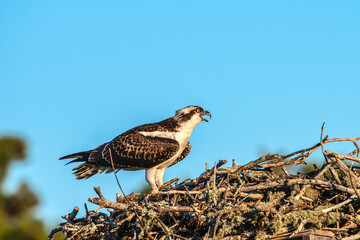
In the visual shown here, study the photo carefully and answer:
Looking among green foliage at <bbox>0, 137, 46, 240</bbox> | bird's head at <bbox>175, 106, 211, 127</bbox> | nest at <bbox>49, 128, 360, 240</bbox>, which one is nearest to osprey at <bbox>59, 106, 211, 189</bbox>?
bird's head at <bbox>175, 106, 211, 127</bbox>

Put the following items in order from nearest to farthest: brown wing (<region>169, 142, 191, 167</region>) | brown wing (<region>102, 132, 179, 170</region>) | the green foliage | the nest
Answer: the nest < brown wing (<region>102, 132, 179, 170</region>) < brown wing (<region>169, 142, 191, 167</region>) < the green foliage

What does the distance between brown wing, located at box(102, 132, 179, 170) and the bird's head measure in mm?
575

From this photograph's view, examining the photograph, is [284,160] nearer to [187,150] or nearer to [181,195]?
[181,195]

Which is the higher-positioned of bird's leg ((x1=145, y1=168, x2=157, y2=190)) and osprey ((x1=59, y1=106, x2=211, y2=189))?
osprey ((x1=59, y1=106, x2=211, y2=189))

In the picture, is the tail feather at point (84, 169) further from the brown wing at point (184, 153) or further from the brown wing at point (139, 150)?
the brown wing at point (184, 153)

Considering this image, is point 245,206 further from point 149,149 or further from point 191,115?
point 191,115

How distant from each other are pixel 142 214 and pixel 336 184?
2.28 m

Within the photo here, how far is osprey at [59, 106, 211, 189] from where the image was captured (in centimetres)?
981

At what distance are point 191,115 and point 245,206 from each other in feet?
13.9

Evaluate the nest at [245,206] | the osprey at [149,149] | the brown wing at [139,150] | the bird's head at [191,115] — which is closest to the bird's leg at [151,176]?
the osprey at [149,149]

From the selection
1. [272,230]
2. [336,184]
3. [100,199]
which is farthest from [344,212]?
[100,199]

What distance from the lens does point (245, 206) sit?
6281mm

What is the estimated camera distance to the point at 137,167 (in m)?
10.1

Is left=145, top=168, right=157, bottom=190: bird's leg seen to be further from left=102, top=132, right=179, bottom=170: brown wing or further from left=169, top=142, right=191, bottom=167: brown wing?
left=169, top=142, right=191, bottom=167: brown wing
